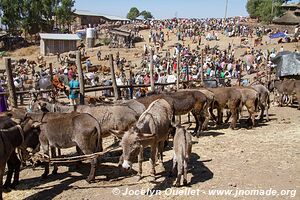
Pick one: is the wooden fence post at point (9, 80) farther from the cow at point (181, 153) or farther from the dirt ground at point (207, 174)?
the cow at point (181, 153)

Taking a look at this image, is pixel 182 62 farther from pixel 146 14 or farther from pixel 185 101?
pixel 146 14

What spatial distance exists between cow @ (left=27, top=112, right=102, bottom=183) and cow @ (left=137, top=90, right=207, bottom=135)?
10.9ft

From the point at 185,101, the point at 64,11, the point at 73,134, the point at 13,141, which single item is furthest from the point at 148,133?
the point at 64,11

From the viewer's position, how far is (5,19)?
5912cm

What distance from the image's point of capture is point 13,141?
8500 mm

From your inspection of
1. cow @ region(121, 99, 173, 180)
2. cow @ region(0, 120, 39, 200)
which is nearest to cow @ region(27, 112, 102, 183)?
cow @ region(0, 120, 39, 200)

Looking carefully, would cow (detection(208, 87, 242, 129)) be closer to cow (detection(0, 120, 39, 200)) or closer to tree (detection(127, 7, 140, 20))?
cow (detection(0, 120, 39, 200))

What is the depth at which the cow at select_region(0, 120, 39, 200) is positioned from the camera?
8.13 metres

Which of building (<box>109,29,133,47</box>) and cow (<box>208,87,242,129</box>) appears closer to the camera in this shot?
cow (<box>208,87,242,129</box>)

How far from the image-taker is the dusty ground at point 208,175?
8711mm

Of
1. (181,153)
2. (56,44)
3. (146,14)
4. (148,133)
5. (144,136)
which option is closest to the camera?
(144,136)

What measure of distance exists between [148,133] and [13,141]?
10.4ft

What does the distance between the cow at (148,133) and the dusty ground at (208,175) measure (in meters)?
0.88

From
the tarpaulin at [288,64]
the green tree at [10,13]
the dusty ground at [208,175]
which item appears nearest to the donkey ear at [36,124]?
the dusty ground at [208,175]
